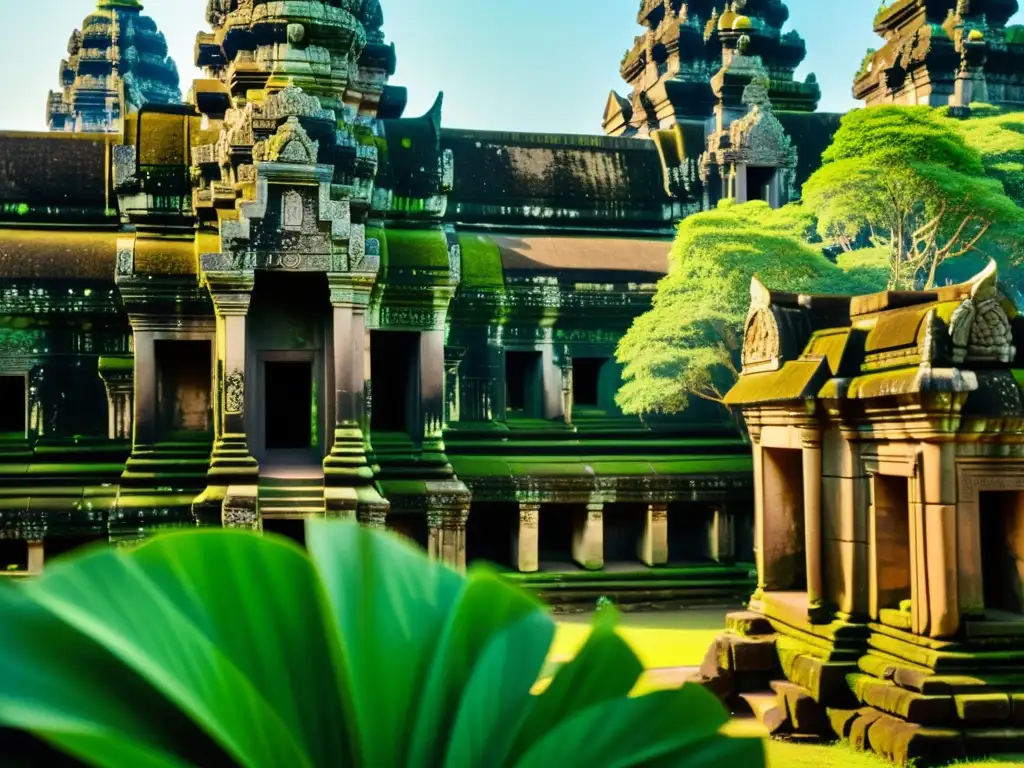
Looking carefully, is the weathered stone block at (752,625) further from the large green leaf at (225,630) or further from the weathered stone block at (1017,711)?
the large green leaf at (225,630)

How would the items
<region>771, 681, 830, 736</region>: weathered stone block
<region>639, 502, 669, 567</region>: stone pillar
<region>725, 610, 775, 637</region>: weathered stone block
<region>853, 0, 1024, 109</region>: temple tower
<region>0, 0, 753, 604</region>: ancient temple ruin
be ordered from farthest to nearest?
1. <region>853, 0, 1024, 109</region>: temple tower
2. <region>639, 502, 669, 567</region>: stone pillar
3. <region>0, 0, 753, 604</region>: ancient temple ruin
4. <region>725, 610, 775, 637</region>: weathered stone block
5. <region>771, 681, 830, 736</region>: weathered stone block

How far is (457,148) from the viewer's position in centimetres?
2283

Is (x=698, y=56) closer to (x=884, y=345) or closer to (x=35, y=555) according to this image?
(x=35, y=555)

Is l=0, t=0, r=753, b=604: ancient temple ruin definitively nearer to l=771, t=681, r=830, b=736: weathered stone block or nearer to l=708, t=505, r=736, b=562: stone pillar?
l=708, t=505, r=736, b=562: stone pillar

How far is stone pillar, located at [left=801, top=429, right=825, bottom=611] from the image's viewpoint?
10.8m

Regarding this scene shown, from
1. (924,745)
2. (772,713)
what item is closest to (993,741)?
(924,745)

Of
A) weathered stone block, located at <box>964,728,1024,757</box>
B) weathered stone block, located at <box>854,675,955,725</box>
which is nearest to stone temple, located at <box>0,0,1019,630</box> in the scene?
weathered stone block, located at <box>854,675,955,725</box>

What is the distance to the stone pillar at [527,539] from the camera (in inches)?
753

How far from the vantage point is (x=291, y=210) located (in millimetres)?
16391

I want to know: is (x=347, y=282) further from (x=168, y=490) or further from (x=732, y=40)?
(x=732, y=40)

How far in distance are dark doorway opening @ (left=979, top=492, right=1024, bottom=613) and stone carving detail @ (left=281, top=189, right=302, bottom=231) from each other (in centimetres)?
958

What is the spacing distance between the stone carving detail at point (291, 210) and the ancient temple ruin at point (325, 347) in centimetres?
3

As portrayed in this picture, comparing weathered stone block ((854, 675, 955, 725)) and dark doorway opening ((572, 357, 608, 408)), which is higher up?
dark doorway opening ((572, 357, 608, 408))

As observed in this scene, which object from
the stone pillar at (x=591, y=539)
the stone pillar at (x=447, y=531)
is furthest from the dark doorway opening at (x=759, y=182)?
the stone pillar at (x=447, y=531)
